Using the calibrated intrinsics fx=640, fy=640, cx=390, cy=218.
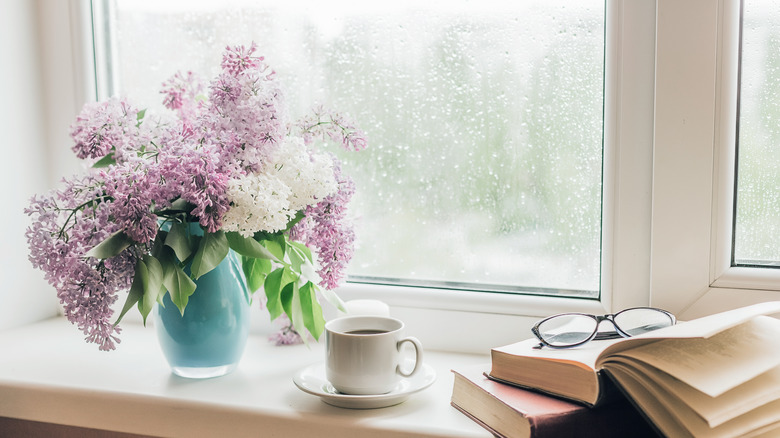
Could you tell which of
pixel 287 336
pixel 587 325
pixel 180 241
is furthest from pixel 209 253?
pixel 587 325

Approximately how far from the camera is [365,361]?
76 cm

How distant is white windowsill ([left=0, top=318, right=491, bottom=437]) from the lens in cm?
76

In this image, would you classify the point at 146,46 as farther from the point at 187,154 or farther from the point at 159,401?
the point at 159,401

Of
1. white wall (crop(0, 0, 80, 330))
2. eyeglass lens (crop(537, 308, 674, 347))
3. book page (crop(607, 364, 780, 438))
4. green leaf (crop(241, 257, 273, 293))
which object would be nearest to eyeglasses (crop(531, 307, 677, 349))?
eyeglass lens (crop(537, 308, 674, 347))

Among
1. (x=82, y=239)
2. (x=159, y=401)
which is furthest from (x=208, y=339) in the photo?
(x=82, y=239)

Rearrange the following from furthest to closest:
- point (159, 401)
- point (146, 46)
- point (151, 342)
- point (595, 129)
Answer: point (146, 46) → point (151, 342) → point (595, 129) → point (159, 401)

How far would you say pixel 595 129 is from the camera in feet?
3.16

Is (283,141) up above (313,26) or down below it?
below

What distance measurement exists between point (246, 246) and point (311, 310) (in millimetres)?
146

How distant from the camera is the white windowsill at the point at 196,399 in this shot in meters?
0.76

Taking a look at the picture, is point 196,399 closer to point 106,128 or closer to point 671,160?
point 106,128

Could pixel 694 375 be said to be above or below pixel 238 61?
below

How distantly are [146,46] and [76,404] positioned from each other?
0.66 meters

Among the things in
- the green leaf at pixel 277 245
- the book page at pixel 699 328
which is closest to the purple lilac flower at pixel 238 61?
the green leaf at pixel 277 245
